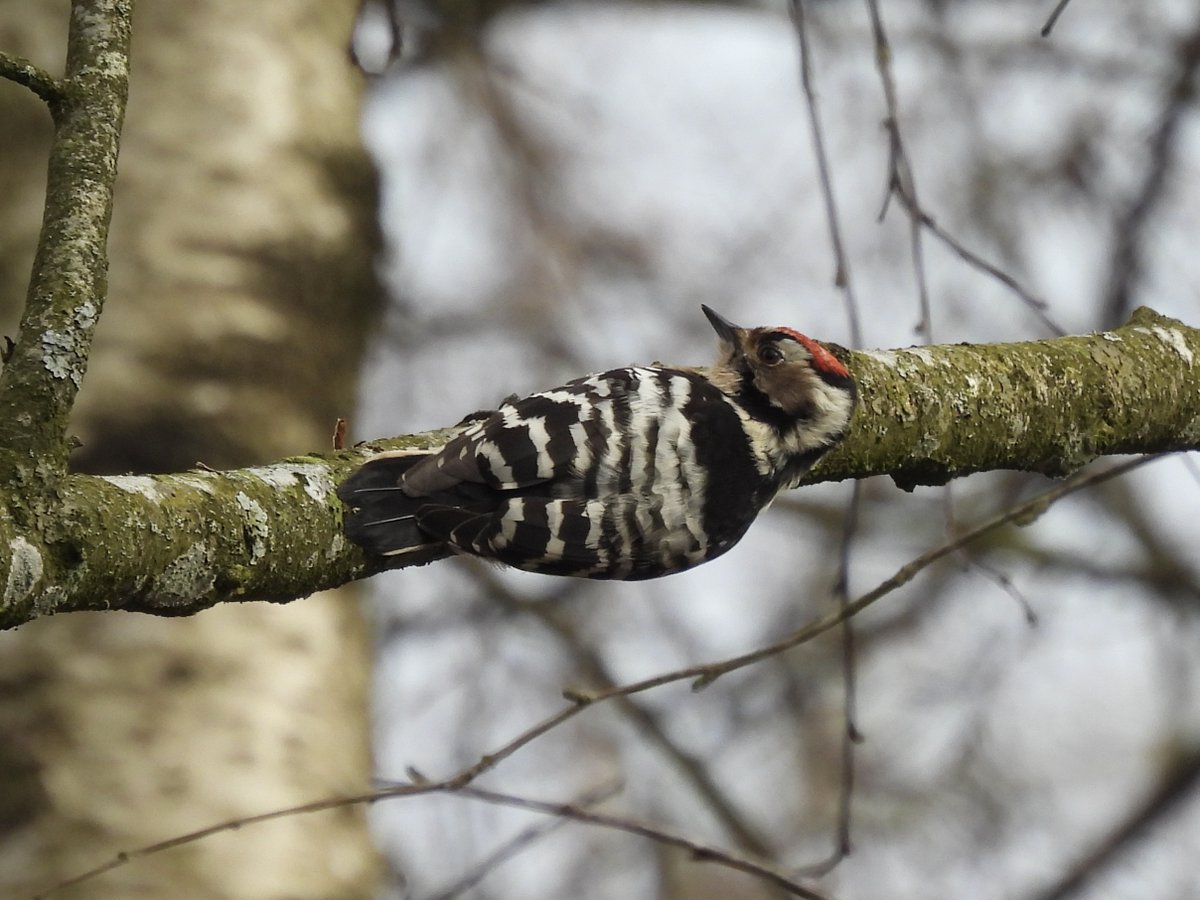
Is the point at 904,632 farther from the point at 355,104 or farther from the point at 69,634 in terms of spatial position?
the point at 69,634

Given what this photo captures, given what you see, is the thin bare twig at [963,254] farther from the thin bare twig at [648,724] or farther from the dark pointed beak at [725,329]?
the thin bare twig at [648,724]

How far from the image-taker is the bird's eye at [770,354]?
305 centimetres

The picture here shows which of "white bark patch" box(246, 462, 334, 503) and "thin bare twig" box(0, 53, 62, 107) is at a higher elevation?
"thin bare twig" box(0, 53, 62, 107)

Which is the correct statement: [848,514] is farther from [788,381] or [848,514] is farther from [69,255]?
[69,255]

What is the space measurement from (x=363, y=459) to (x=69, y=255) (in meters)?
0.82

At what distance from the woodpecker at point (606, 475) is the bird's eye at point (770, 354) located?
177 millimetres

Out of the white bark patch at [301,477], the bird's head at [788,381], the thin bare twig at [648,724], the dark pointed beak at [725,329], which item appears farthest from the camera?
the thin bare twig at [648,724]

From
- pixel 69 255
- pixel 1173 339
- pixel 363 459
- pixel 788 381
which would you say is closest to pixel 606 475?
pixel 363 459

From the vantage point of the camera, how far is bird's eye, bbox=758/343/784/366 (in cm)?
305

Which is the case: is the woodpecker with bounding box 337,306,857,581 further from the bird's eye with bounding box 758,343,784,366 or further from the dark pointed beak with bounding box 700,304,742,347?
the dark pointed beak with bounding box 700,304,742,347

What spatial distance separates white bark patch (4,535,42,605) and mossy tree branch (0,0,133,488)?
8 centimetres

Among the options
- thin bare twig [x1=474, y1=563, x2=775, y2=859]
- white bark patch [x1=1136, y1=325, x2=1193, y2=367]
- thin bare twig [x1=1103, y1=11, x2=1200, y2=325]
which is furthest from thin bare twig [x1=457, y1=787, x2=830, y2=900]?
thin bare twig [x1=1103, y1=11, x2=1200, y2=325]

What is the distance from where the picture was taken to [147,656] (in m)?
3.50

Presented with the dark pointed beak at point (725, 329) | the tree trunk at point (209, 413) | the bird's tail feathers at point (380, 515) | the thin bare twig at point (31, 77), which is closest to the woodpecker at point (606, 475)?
the bird's tail feathers at point (380, 515)
